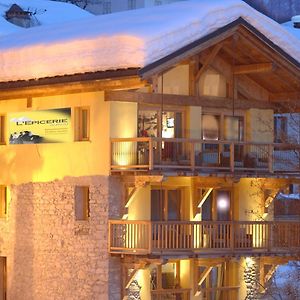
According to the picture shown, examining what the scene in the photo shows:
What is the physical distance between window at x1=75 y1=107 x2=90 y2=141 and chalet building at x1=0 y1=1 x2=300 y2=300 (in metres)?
0.03

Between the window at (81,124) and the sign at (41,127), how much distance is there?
24cm

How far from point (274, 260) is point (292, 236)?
0.96 meters

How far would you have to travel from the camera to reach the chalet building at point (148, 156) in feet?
124

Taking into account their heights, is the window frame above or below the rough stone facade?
above

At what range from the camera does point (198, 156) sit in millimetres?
40000

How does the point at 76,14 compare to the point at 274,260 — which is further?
the point at 76,14

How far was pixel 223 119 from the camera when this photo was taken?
41.0m

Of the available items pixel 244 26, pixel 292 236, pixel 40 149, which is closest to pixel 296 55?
pixel 244 26

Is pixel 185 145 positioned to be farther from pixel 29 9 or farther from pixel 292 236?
pixel 29 9

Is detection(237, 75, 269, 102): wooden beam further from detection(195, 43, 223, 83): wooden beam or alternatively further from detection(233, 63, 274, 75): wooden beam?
detection(195, 43, 223, 83): wooden beam

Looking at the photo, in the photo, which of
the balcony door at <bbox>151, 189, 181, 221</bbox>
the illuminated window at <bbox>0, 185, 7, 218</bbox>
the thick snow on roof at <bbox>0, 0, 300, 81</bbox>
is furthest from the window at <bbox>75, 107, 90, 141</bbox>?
the illuminated window at <bbox>0, 185, 7, 218</bbox>

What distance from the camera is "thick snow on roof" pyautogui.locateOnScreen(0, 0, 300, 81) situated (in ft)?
121

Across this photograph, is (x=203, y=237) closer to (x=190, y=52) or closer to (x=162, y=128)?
(x=162, y=128)

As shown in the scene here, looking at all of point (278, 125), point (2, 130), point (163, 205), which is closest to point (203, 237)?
point (163, 205)
